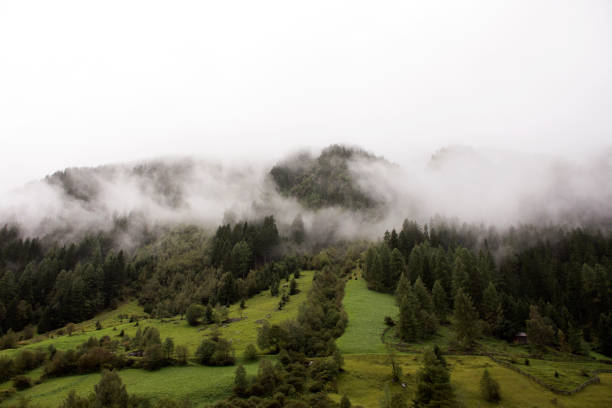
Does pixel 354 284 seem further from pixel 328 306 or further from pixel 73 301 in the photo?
pixel 73 301

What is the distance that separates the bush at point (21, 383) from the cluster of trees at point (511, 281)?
79.4 metres

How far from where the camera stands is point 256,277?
13238 cm

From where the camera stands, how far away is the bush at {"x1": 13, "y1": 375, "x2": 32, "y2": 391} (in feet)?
186

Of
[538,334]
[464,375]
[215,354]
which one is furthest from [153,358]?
[538,334]

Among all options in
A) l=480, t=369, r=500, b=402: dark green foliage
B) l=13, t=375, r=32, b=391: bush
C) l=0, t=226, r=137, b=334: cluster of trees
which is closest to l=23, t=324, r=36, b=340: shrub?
l=0, t=226, r=137, b=334: cluster of trees

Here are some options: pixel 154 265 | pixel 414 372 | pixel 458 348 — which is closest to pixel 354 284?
pixel 458 348

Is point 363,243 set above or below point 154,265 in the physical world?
above

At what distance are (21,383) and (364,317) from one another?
7627 cm

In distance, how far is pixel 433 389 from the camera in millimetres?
45812

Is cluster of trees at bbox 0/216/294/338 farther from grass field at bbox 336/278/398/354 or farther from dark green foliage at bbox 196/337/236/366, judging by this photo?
dark green foliage at bbox 196/337/236/366

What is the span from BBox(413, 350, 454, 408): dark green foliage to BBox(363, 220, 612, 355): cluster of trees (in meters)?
27.4

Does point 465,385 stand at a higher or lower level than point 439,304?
lower

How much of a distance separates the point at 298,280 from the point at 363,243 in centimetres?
6646

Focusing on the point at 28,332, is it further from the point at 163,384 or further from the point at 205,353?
the point at 163,384
